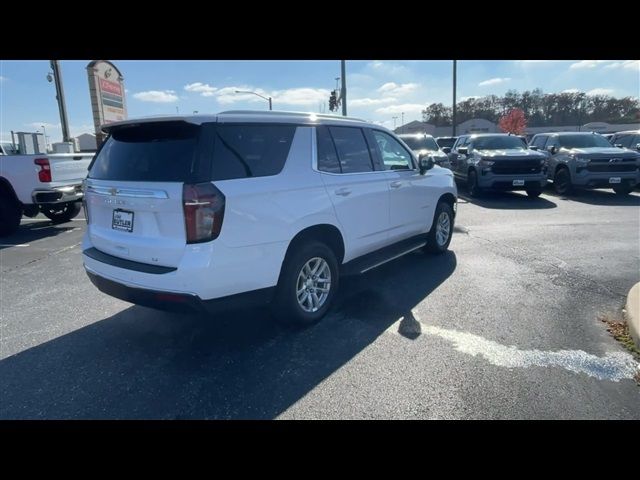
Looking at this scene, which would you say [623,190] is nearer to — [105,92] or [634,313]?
[634,313]

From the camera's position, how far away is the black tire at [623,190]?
1192cm

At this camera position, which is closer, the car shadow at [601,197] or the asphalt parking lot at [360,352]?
the asphalt parking lot at [360,352]

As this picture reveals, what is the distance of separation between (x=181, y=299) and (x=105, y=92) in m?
17.9

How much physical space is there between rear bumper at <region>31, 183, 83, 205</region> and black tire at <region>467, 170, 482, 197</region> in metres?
10.8

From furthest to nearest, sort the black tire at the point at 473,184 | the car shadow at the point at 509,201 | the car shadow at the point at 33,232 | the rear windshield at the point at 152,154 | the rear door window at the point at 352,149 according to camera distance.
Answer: the black tire at the point at 473,184 < the car shadow at the point at 509,201 < the car shadow at the point at 33,232 < the rear door window at the point at 352,149 < the rear windshield at the point at 152,154

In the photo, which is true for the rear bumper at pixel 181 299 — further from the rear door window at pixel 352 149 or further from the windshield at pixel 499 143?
the windshield at pixel 499 143

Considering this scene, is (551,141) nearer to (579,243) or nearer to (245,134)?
(579,243)

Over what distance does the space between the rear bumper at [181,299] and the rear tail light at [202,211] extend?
0.46 m

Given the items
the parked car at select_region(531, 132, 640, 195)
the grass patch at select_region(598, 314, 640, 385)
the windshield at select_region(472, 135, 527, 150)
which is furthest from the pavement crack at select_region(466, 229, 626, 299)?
the parked car at select_region(531, 132, 640, 195)

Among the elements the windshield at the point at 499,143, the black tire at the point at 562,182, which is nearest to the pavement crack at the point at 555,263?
the windshield at the point at 499,143

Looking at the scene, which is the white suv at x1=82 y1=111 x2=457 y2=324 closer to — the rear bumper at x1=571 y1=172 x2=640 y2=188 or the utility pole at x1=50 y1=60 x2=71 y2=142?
the rear bumper at x1=571 y1=172 x2=640 y2=188

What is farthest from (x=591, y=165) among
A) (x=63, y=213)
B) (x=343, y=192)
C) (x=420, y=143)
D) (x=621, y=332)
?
(x=63, y=213)

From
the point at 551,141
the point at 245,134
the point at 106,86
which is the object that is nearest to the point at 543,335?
the point at 245,134

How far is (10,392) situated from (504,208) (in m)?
10.7
